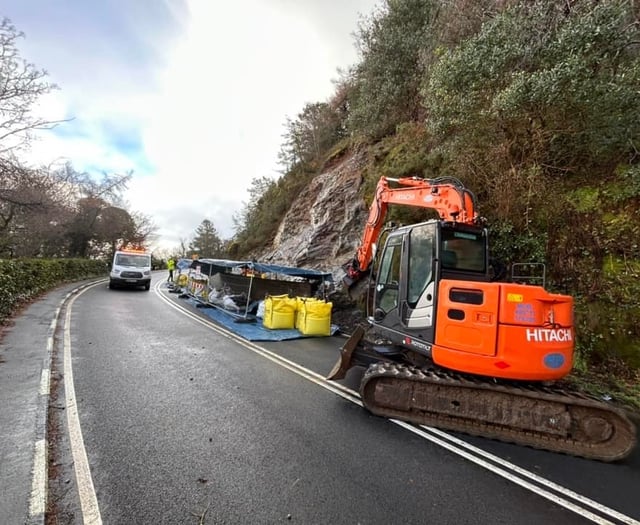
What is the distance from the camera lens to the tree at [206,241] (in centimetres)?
5293

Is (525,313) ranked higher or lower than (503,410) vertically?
higher

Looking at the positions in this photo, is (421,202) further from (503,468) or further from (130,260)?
(130,260)

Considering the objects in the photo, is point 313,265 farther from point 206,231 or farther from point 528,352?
point 206,231

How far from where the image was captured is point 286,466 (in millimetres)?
3211

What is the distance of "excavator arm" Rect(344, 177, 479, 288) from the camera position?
5.15 m

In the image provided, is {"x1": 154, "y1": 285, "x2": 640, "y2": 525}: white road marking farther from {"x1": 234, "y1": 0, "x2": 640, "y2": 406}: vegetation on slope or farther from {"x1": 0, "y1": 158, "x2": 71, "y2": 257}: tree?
{"x1": 0, "y1": 158, "x2": 71, "y2": 257}: tree

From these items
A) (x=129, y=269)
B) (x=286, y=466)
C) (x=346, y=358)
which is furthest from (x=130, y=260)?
(x=286, y=466)

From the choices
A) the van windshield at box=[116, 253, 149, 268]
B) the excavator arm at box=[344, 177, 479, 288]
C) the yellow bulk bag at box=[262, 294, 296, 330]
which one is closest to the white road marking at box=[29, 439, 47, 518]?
the excavator arm at box=[344, 177, 479, 288]

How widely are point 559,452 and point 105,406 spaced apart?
551cm

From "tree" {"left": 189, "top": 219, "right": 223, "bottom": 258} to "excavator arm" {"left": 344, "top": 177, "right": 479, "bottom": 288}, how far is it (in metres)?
47.3

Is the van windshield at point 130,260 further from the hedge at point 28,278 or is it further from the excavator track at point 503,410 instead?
the excavator track at point 503,410

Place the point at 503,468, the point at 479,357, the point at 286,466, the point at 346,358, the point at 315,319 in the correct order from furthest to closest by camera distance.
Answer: the point at 315,319
the point at 346,358
the point at 479,357
the point at 503,468
the point at 286,466

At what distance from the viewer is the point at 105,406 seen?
429 centimetres

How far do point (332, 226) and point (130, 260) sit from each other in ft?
39.8
